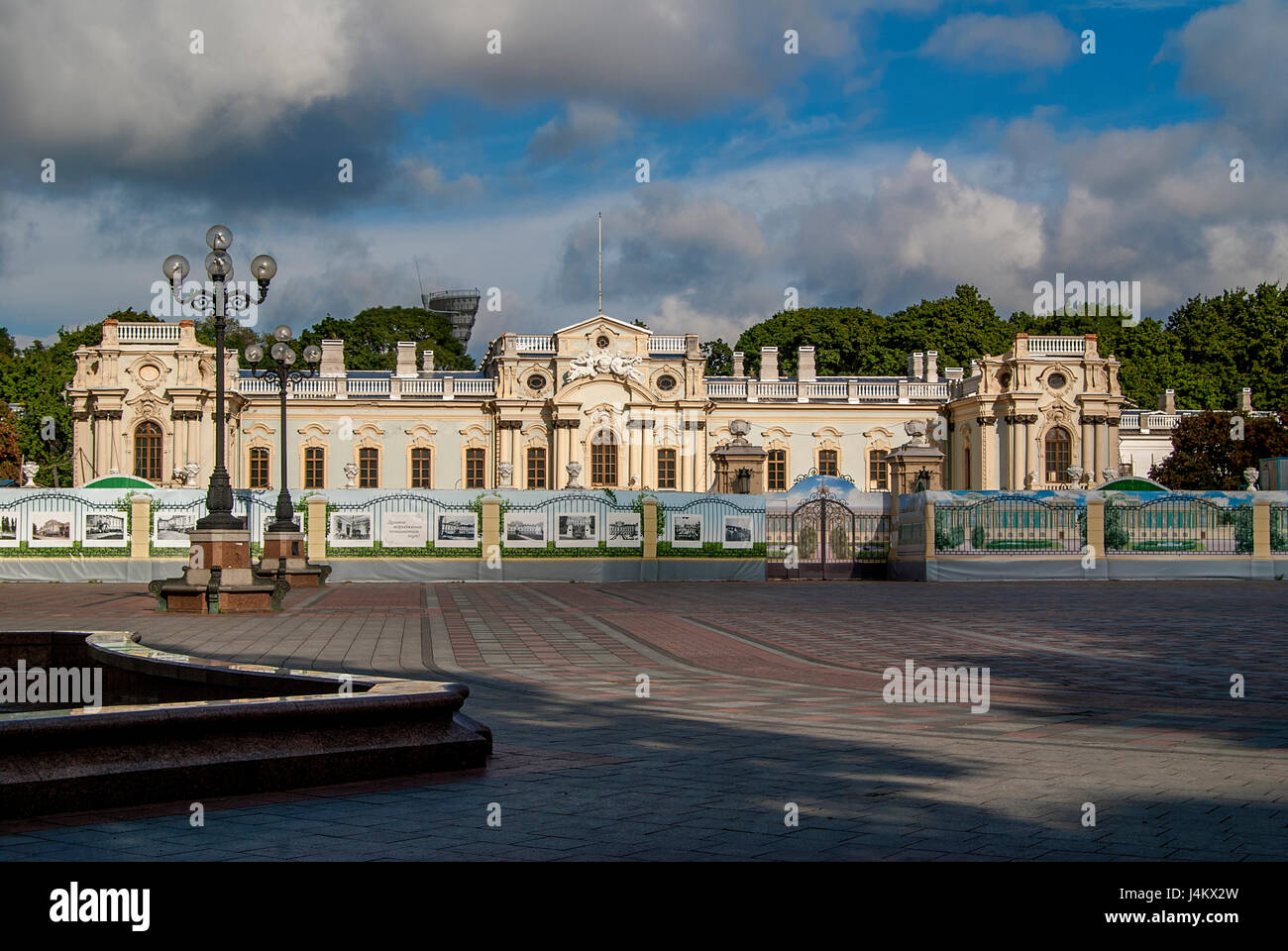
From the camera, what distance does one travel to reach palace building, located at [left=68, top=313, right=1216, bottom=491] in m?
52.6

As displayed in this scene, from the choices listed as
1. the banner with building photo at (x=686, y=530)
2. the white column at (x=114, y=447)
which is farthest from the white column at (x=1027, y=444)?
the white column at (x=114, y=447)

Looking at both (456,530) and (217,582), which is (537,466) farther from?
(217,582)

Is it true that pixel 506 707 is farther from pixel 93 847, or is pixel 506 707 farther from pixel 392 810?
pixel 93 847

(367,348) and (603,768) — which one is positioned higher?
(367,348)

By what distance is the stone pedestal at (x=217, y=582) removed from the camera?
1723 cm

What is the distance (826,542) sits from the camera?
1212 inches

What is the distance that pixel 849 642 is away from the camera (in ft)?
43.7

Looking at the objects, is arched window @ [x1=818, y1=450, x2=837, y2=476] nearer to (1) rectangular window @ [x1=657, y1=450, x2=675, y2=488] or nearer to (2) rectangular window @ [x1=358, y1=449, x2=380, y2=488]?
(1) rectangular window @ [x1=657, y1=450, x2=675, y2=488]

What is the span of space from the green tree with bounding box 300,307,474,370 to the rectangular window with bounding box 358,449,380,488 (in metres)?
16.7

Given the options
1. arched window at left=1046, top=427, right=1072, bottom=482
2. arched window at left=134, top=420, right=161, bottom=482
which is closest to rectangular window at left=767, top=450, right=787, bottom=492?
arched window at left=1046, top=427, right=1072, bottom=482

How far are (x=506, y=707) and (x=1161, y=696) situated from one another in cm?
462

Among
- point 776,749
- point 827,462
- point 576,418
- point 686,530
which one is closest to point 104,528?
point 686,530

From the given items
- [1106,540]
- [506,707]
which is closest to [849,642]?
[506,707]

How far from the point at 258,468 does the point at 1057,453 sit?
3504 centimetres
